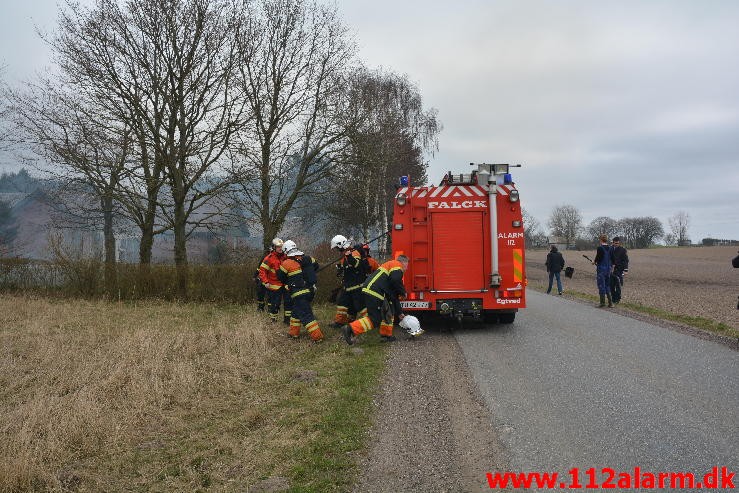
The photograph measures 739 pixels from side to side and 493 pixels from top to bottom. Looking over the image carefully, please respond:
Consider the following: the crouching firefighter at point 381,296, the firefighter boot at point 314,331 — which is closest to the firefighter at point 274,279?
the firefighter boot at point 314,331

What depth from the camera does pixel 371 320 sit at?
9.33m

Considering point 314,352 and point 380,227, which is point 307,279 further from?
point 380,227

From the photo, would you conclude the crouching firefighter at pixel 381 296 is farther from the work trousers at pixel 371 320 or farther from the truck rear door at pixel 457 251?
the truck rear door at pixel 457 251

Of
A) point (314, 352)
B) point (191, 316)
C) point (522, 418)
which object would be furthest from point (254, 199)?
point (522, 418)

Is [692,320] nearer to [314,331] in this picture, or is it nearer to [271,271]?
[314,331]

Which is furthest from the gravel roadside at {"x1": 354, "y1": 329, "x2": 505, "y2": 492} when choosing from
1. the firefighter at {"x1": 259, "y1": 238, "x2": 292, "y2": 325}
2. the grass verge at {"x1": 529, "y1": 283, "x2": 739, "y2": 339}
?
the grass verge at {"x1": 529, "y1": 283, "x2": 739, "y2": 339}

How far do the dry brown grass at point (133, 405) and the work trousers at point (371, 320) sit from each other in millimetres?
974

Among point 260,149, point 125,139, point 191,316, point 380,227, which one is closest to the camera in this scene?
→ point 191,316

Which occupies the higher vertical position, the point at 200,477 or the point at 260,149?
the point at 260,149

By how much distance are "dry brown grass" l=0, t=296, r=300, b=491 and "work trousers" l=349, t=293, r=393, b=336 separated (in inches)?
38.4

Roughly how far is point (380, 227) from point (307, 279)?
2324 centimetres

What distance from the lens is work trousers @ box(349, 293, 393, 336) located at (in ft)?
30.0

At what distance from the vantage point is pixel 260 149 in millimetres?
21297

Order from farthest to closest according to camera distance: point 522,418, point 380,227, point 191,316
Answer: point 380,227 → point 191,316 → point 522,418
